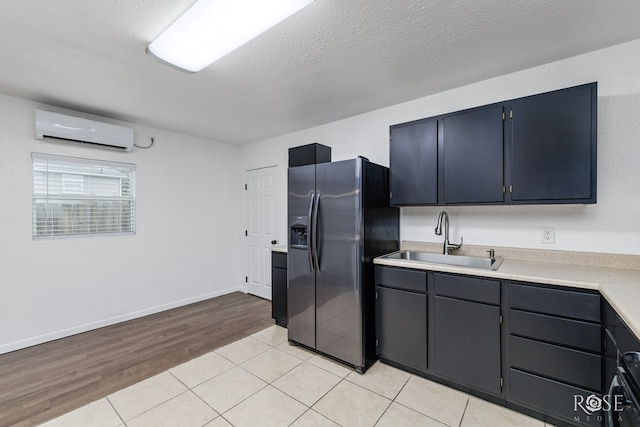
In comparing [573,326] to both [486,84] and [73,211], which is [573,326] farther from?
[73,211]

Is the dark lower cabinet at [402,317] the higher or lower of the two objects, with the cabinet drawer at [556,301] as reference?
lower

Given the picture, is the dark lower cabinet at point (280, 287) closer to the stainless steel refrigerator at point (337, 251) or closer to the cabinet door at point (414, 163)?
the stainless steel refrigerator at point (337, 251)

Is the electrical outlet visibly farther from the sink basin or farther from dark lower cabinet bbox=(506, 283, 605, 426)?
dark lower cabinet bbox=(506, 283, 605, 426)

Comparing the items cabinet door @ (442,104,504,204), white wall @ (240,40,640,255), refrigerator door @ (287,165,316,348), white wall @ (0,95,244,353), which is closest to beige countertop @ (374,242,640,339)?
white wall @ (240,40,640,255)

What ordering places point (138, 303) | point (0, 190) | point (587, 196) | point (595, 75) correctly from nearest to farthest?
point (587, 196)
point (595, 75)
point (0, 190)
point (138, 303)

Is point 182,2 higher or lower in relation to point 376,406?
higher

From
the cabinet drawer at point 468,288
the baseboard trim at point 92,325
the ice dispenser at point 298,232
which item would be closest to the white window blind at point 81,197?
the baseboard trim at point 92,325

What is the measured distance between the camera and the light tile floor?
69.5 inches

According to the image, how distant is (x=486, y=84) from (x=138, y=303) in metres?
4.55

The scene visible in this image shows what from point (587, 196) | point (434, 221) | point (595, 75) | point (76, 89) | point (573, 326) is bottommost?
point (573, 326)

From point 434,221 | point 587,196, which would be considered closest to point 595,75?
point 587,196

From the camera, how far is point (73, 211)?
3080 millimetres

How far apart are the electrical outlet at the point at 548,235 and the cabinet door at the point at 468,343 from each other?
0.79 m

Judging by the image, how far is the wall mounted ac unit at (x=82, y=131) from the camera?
2.73 m
